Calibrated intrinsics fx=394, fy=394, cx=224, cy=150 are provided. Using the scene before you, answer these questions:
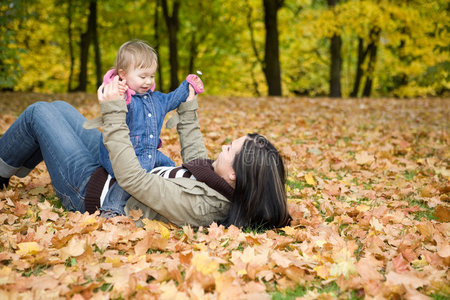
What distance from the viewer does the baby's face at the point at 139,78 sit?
2.82 meters

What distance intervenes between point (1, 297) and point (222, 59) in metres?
22.5

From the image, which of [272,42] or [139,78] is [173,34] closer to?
[272,42]

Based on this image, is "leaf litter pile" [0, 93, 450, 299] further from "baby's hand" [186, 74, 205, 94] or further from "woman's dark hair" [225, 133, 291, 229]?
"baby's hand" [186, 74, 205, 94]

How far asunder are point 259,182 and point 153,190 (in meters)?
0.69

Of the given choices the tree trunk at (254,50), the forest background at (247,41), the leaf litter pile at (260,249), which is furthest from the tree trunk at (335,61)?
the leaf litter pile at (260,249)

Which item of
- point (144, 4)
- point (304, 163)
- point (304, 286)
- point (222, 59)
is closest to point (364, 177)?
point (304, 163)

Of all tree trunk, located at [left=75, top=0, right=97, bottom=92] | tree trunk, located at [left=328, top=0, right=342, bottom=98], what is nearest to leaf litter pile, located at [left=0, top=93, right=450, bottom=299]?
tree trunk, located at [left=328, top=0, right=342, bottom=98]

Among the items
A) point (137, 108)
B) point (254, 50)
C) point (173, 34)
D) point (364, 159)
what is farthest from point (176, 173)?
point (254, 50)

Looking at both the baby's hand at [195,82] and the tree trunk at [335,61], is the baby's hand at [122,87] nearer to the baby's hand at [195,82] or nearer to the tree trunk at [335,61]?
the baby's hand at [195,82]

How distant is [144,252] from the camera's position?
2.42m

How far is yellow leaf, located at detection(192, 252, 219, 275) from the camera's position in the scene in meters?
2.07

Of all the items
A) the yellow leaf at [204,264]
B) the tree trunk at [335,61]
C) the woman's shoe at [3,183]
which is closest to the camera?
the yellow leaf at [204,264]

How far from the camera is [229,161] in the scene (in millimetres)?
2654

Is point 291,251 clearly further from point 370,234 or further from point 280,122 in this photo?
point 280,122
